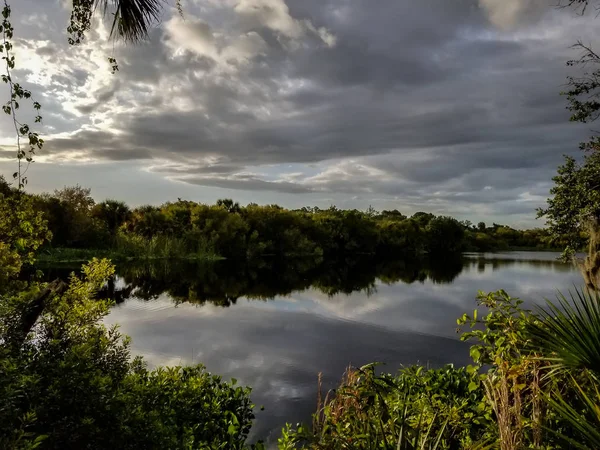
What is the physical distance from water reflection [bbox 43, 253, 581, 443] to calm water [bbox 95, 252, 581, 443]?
0.12ft

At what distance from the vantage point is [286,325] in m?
15.8

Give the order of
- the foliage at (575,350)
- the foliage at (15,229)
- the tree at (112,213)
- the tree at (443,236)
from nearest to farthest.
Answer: the foliage at (575,350), the foliage at (15,229), the tree at (112,213), the tree at (443,236)

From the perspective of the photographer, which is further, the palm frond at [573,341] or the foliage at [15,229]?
the foliage at [15,229]

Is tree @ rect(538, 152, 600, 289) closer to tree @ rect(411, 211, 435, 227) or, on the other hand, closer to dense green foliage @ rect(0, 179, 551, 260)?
dense green foliage @ rect(0, 179, 551, 260)

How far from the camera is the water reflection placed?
33.0 feet

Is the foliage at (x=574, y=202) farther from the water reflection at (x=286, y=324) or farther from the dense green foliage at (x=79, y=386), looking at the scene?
the dense green foliage at (x=79, y=386)

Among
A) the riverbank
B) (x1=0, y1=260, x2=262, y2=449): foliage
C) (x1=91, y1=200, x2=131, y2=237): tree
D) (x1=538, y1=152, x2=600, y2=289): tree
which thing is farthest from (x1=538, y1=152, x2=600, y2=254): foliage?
(x1=91, y1=200, x2=131, y2=237): tree

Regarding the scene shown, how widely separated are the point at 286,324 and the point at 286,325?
0.16 metres

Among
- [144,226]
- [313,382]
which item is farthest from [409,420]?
[144,226]

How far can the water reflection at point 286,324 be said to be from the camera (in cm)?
1005

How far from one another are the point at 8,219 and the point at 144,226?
44852 millimetres

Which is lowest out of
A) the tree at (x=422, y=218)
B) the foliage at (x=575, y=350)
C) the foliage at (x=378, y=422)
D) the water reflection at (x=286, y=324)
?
the water reflection at (x=286, y=324)

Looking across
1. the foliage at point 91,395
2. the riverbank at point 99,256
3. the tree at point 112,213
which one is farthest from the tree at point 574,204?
the tree at point 112,213

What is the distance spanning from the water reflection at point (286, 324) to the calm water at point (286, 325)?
0.04 metres
